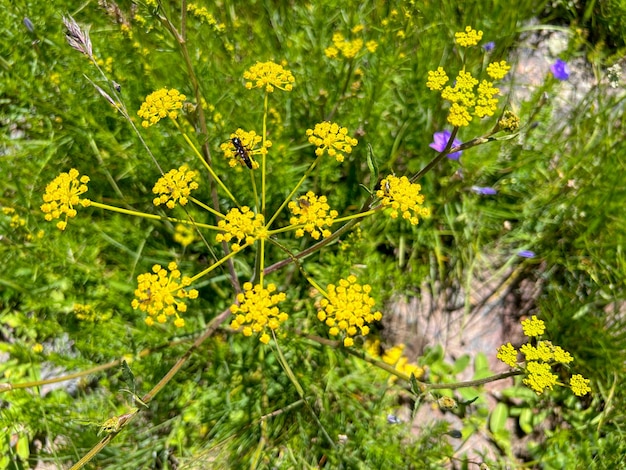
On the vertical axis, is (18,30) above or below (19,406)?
above

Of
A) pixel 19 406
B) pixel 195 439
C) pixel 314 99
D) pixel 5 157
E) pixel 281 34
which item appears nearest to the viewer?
pixel 19 406

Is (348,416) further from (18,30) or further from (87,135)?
(18,30)

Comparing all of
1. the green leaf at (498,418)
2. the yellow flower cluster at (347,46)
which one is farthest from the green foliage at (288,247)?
the yellow flower cluster at (347,46)

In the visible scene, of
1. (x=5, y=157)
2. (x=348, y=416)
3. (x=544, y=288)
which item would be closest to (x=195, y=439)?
(x=348, y=416)

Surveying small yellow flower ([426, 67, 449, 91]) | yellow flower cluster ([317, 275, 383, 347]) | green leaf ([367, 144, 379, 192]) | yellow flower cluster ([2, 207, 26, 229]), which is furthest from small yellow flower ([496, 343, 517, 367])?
yellow flower cluster ([2, 207, 26, 229])

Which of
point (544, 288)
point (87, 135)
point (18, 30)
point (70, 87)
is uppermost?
point (18, 30)

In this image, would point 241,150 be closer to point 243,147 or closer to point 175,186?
point 243,147
